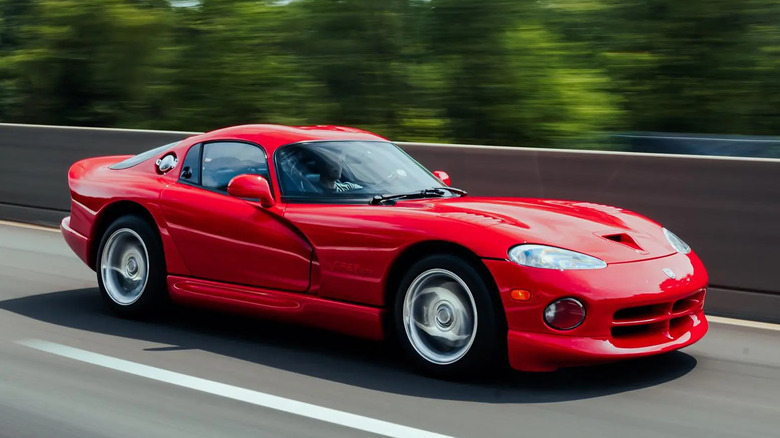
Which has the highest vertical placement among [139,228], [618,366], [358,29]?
[358,29]

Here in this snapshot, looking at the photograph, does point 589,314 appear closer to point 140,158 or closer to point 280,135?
point 280,135

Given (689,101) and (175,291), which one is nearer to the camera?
(175,291)

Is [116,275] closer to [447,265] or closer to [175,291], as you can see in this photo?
[175,291]

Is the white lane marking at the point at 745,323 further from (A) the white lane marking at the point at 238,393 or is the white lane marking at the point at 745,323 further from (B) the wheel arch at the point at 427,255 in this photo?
(A) the white lane marking at the point at 238,393

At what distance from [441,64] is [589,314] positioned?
9405 millimetres

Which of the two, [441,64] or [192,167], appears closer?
[192,167]

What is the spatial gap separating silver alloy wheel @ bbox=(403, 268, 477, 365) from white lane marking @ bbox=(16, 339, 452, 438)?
75 centimetres

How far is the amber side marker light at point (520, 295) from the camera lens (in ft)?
15.8

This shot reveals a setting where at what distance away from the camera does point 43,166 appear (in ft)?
40.1

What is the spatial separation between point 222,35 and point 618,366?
39.8 feet

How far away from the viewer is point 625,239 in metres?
5.31

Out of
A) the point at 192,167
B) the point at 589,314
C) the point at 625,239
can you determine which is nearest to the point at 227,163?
the point at 192,167

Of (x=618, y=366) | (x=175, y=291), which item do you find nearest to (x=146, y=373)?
(x=175, y=291)

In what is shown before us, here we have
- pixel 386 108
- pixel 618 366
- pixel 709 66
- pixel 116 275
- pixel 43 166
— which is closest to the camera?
pixel 618 366
